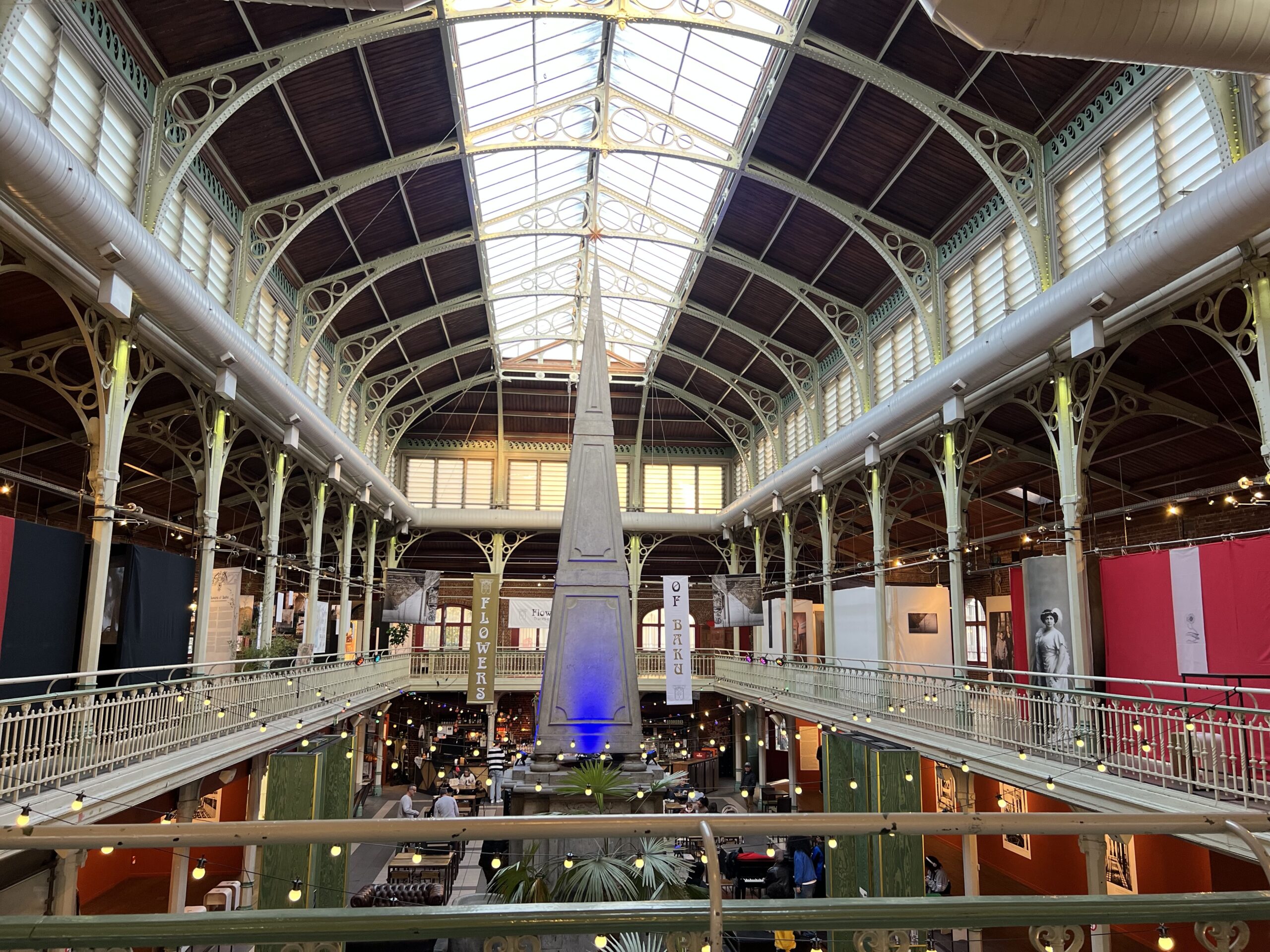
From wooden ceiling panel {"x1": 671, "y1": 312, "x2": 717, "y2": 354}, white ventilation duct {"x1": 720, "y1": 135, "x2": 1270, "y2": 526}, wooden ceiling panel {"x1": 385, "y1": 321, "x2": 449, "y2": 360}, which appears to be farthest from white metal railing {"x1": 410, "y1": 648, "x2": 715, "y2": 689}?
white ventilation duct {"x1": 720, "y1": 135, "x2": 1270, "y2": 526}

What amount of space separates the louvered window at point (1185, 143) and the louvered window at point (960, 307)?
514 cm

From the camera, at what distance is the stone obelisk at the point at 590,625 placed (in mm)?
14148

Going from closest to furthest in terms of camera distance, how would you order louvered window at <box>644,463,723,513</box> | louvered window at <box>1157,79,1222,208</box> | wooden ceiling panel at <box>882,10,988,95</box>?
louvered window at <box>1157,79,1222,208</box> → wooden ceiling panel at <box>882,10,988,95</box> → louvered window at <box>644,463,723,513</box>

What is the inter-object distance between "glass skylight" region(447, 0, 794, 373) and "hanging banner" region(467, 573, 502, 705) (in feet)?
26.5

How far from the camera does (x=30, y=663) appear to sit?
32.3 feet

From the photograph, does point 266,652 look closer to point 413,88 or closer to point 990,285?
point 413,88

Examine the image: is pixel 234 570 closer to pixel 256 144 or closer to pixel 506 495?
pixel 256 144

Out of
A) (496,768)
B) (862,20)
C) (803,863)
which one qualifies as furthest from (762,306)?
(496,768)

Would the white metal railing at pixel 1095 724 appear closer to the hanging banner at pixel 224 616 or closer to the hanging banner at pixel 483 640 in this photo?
the hanging banner at pixel 483 640

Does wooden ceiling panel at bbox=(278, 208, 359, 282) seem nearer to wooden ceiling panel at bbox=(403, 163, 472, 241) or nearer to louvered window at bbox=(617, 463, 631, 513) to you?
wooden ceiling panel at bbox=(403, 163, 472, 241)

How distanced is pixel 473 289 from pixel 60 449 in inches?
438

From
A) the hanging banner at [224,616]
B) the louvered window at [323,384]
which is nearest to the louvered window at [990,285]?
the hanging banner at [224,616]

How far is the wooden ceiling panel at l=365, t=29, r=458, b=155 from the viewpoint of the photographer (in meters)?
14.3

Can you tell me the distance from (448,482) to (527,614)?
26.3ft
